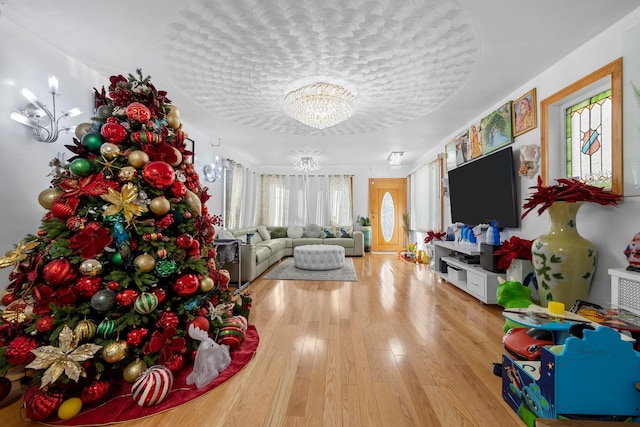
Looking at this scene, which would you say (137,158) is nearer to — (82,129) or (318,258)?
(82,129)

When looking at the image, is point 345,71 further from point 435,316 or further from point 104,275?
point 435,316

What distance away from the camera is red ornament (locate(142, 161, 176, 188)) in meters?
1.43

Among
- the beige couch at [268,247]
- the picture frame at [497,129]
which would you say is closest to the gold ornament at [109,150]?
the beige couch at [268,247]

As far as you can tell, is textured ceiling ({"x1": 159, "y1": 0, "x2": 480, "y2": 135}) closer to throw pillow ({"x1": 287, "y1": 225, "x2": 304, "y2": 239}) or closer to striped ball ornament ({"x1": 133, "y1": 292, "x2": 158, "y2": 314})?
striped ball ornament ({"x1": 133, "y1": 292, "x2": 158, "y2": 314})

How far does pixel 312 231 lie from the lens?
6805 mm

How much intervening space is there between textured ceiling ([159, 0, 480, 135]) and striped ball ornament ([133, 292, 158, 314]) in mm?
1749

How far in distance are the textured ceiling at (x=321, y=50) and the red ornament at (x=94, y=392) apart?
2203 mm

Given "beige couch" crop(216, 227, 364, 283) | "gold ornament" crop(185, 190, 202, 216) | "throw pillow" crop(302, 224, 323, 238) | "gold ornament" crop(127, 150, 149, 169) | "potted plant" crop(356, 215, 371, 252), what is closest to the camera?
"gold ornament" crop(127, 150, 149, 169)

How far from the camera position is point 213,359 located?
1.55m

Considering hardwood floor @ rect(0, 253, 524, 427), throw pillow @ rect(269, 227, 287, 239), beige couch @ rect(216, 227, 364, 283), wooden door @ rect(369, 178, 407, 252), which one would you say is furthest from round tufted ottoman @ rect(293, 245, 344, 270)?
wooden door @ rect(369, 178, 407, 252)

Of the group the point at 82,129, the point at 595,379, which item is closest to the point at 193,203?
the point at 82,129

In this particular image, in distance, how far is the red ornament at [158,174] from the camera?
1.43 metres

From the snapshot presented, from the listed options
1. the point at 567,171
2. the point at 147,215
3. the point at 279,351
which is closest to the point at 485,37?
the point at 567,171

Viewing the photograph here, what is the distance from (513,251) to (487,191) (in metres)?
0.99
